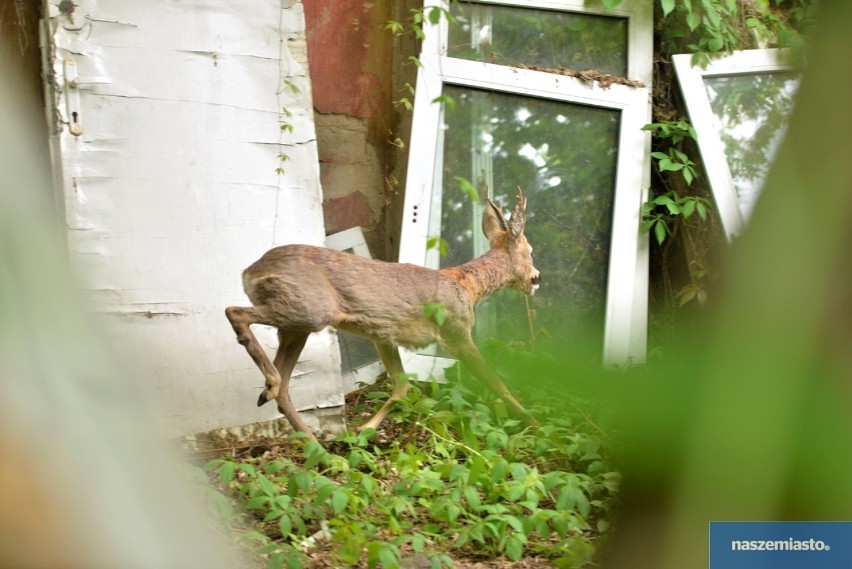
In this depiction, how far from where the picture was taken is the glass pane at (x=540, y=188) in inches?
233

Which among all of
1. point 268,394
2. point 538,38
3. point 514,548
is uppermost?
point 538,38

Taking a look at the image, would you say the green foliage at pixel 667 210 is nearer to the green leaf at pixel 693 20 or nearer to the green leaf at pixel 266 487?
the green leaf at pixel 693 20

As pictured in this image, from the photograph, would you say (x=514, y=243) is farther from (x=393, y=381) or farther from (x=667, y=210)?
(x=667, y=210)

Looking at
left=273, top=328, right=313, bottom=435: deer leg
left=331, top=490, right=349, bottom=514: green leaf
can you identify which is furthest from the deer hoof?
left=331, top=490, right=349, bottom=514: green leaf

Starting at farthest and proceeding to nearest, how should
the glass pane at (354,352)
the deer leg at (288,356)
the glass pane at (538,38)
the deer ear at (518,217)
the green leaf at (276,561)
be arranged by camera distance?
1. the glass pane at (538,38)
2. the glass pane at (354,352)
3. the deer ear at (518,217)
4. the deer leg at (288,356)
5. the green leaf at (276,561)

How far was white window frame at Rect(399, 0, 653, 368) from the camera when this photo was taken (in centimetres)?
577

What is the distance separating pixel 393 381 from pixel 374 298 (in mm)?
682

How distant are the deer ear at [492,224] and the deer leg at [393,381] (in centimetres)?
96

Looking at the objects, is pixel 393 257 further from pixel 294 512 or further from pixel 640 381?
pixel 640 381

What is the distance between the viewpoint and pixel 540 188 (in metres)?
6.14

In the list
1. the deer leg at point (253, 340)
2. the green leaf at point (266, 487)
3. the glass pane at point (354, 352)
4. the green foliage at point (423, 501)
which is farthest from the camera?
the glass pane at point (354, 352)

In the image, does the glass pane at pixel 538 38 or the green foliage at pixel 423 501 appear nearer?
the green foliage at pixel 423 501

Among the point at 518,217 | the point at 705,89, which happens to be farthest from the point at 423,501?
the point at 705,89

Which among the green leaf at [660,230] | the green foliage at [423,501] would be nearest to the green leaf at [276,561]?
the green foliage at [423,501]
